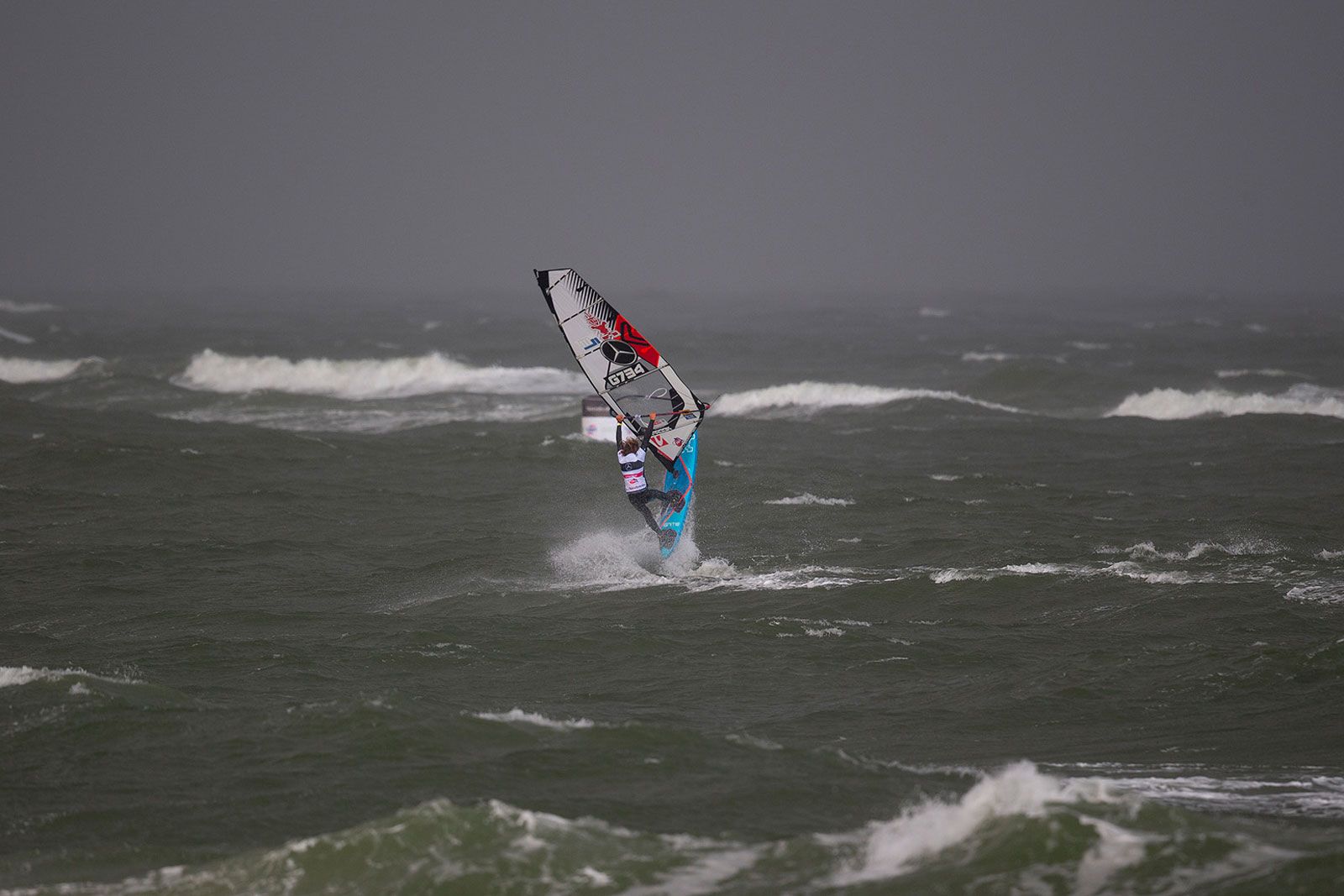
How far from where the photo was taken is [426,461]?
933 inches

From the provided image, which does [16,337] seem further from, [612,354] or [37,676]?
[37,676]

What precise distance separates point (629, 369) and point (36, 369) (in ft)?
102

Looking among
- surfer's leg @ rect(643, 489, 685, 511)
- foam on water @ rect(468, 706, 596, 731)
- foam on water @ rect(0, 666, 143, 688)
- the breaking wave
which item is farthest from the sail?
the breaking wave

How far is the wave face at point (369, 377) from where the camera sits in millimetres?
39594

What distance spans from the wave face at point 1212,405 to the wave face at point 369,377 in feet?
47.5

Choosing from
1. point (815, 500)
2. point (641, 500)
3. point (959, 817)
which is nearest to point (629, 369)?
point (641, 500)

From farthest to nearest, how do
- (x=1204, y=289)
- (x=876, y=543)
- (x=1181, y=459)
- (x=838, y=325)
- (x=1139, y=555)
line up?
(x=1204, y=289)
(x=838, y=325)
(x=1181, y=459)
(x=876, y=543)
(x=1139, y=555)

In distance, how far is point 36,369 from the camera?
4219 cm

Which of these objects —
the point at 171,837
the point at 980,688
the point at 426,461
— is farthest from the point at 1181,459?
Answer: the point at 171,837

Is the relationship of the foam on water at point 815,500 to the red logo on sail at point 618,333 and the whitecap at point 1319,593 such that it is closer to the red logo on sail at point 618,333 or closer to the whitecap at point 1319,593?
the red logo on sail at point 618,333

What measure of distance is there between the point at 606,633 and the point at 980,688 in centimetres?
339

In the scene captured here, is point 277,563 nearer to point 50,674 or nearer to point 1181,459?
point 50,674

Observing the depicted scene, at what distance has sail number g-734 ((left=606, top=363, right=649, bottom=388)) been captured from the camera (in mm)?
16766

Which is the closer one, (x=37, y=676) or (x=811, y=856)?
(x=811, y=856)
